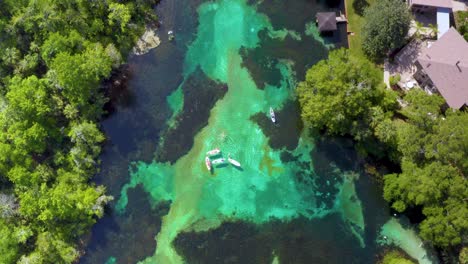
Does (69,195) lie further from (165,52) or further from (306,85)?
(306,85)

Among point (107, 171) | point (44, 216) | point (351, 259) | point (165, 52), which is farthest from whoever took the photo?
point (165, 52)

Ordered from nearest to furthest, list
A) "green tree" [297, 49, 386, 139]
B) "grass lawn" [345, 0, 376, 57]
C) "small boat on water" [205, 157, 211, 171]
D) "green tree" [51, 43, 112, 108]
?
1. "green tree" [297, 49, 386, 139]
2. "green tree" [51, 43, 112, 108]
3. "small boat on water" [205, 157, 211, 171]
4. "grass lawn" [345, 0, 376, 57]

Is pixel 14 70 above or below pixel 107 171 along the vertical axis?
above

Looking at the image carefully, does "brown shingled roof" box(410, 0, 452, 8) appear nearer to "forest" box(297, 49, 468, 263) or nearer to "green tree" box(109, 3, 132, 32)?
"forest" box(297, 49, 468, 263)

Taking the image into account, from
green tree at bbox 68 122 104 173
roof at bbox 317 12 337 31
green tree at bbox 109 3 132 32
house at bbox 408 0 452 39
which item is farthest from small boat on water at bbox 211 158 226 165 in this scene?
house at bbox 408 0 452 39

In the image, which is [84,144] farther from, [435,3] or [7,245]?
[435,3]

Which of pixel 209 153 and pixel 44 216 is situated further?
pixel 209 153

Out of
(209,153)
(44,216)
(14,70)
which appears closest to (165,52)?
(209,153)
